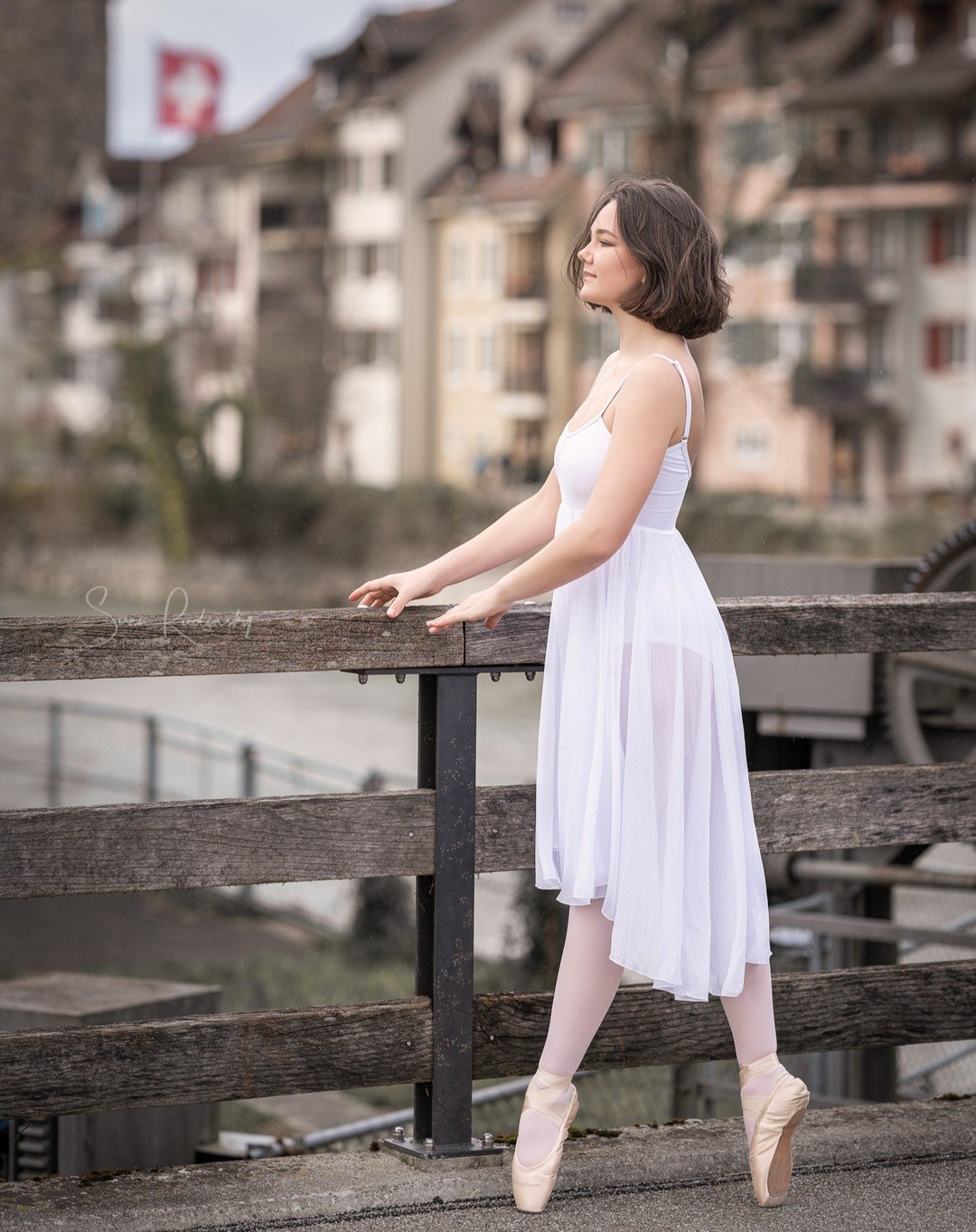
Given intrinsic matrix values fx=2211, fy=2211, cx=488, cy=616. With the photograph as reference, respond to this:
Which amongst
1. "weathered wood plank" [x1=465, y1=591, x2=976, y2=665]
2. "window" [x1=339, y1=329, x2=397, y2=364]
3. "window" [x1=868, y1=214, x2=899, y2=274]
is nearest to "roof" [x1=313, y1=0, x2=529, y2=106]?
"window" [x1=339, y1=329, x2=397, y2=364]

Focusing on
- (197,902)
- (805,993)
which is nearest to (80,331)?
(197,902)

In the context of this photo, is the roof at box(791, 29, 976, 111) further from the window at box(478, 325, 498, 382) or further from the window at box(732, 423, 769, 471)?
the window at box(478, 325, 498, 382)

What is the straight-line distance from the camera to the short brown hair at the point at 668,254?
3.24 meters

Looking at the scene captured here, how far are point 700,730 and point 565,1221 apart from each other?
2.49ft

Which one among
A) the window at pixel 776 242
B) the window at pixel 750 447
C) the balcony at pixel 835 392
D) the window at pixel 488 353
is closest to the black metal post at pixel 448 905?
the window at pixel 776 242

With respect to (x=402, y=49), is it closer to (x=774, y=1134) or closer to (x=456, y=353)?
(x=456, y=353)

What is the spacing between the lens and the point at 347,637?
338 centimetres

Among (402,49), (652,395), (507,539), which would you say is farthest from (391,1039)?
(402,49)

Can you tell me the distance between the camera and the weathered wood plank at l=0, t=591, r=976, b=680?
3.24 meters

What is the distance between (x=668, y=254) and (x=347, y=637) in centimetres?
75

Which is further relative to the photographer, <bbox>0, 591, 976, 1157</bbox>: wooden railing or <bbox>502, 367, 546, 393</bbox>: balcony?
<bbox>502, 367, 546, 393</bbox>: balcony

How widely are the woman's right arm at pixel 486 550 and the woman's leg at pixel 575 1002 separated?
544 mm

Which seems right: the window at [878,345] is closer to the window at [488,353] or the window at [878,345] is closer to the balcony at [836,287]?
the balcony at [836,287]

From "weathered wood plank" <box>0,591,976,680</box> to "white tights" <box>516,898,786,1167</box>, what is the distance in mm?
455
